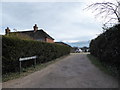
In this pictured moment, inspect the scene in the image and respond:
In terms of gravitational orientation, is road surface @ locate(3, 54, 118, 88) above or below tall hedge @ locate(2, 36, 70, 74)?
below

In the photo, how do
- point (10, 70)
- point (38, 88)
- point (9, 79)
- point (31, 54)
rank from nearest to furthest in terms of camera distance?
point (38, 88) < point (9, 79) < point (10, 70) < point (31, 54)

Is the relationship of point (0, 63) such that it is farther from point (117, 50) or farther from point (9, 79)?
point (117, 50)

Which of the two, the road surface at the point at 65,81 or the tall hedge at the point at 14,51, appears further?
the tall hedge at the point at 14,51

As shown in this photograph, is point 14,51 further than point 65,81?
Answer: Yes

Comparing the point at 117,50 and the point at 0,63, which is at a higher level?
the point at 117,50

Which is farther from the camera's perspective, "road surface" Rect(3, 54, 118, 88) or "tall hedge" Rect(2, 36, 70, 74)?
"tall hedge" Rect(2, 36, 70, 74)

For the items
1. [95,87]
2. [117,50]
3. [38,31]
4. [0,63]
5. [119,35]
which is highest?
[38,31]

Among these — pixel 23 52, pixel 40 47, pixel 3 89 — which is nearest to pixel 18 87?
pixel 3 89

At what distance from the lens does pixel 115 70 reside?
721cm

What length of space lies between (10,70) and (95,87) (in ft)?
17.2

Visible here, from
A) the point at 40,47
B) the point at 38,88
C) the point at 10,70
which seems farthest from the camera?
the point at 40,47

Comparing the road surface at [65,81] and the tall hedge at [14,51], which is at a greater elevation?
the tall hedge at [14,51]

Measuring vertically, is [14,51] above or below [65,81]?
above

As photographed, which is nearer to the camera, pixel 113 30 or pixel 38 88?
pixel 38 88
